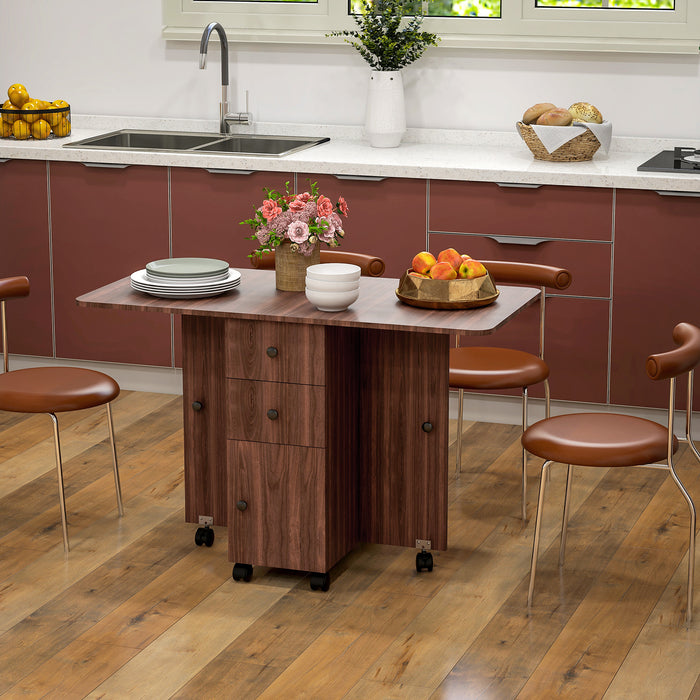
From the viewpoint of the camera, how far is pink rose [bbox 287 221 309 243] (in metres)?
3.07

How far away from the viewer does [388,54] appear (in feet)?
15.5

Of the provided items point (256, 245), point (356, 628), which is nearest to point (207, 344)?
point (356, 628)

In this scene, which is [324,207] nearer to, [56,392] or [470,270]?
[470,270]

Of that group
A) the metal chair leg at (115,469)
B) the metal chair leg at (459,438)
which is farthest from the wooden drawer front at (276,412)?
the metal chair leg at (459,438)

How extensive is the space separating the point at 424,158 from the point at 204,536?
1.79 meters

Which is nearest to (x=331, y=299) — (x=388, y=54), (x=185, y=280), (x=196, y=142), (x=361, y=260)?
(x=185, y=280)

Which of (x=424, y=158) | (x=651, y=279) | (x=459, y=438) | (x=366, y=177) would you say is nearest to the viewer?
(x=459, y=438)

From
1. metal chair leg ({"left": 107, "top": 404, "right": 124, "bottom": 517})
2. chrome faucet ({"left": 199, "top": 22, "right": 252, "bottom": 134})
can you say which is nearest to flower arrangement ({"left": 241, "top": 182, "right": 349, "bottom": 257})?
metal chair leg ({"left": 107, "top": 404, "right": 124, "bottom": 517})

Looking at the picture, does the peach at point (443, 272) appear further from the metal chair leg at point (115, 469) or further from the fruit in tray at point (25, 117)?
the fruit in tray at point (25, 117)

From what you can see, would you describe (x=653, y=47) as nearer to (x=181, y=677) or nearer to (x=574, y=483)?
(x=574, y=483)

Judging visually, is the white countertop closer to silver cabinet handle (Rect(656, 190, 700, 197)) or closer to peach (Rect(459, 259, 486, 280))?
silver cabinet handle (Rect(656, 190, 700, 197))

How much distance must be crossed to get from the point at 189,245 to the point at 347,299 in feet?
6.08

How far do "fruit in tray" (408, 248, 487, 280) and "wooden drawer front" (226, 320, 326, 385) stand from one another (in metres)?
0.31

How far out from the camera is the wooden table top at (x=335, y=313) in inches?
114
